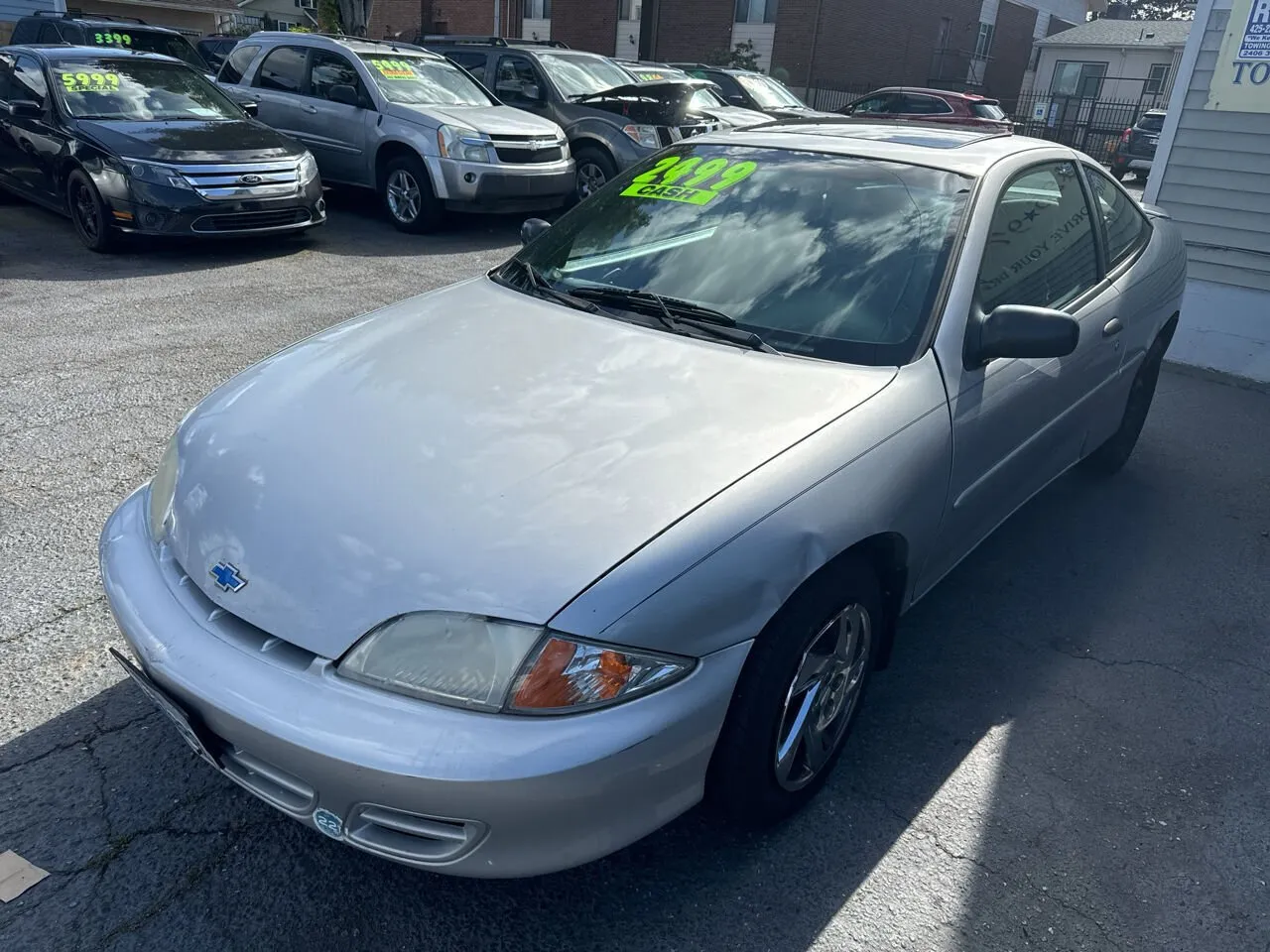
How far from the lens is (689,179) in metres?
3.37

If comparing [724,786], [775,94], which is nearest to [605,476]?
[724,786]

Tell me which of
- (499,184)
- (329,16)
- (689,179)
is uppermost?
(329,16)

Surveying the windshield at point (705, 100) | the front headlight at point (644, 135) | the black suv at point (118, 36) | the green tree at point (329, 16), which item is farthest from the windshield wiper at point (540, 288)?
the green tree at point (329, 16)

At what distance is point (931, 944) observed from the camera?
2102 millimetres

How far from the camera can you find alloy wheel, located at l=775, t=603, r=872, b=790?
7.34 ft

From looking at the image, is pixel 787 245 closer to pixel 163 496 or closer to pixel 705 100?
pixel 163 496

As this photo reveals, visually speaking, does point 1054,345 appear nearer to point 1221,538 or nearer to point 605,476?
point 605,476

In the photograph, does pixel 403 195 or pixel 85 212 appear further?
pixel 403 195

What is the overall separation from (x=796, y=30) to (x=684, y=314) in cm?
2601

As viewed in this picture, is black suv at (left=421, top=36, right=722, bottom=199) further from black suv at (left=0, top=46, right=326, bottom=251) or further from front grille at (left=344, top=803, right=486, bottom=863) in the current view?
front grille at (left=344, top=803, right=486, bottom=863)

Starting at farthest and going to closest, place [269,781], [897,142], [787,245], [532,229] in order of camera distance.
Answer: [532,229] → [897,142] → [787,245] → [269,781]

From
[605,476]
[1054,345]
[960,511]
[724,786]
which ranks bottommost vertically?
[724,786]

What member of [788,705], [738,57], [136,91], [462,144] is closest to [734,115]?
[462,144]

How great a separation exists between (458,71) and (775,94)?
5.67 metres
